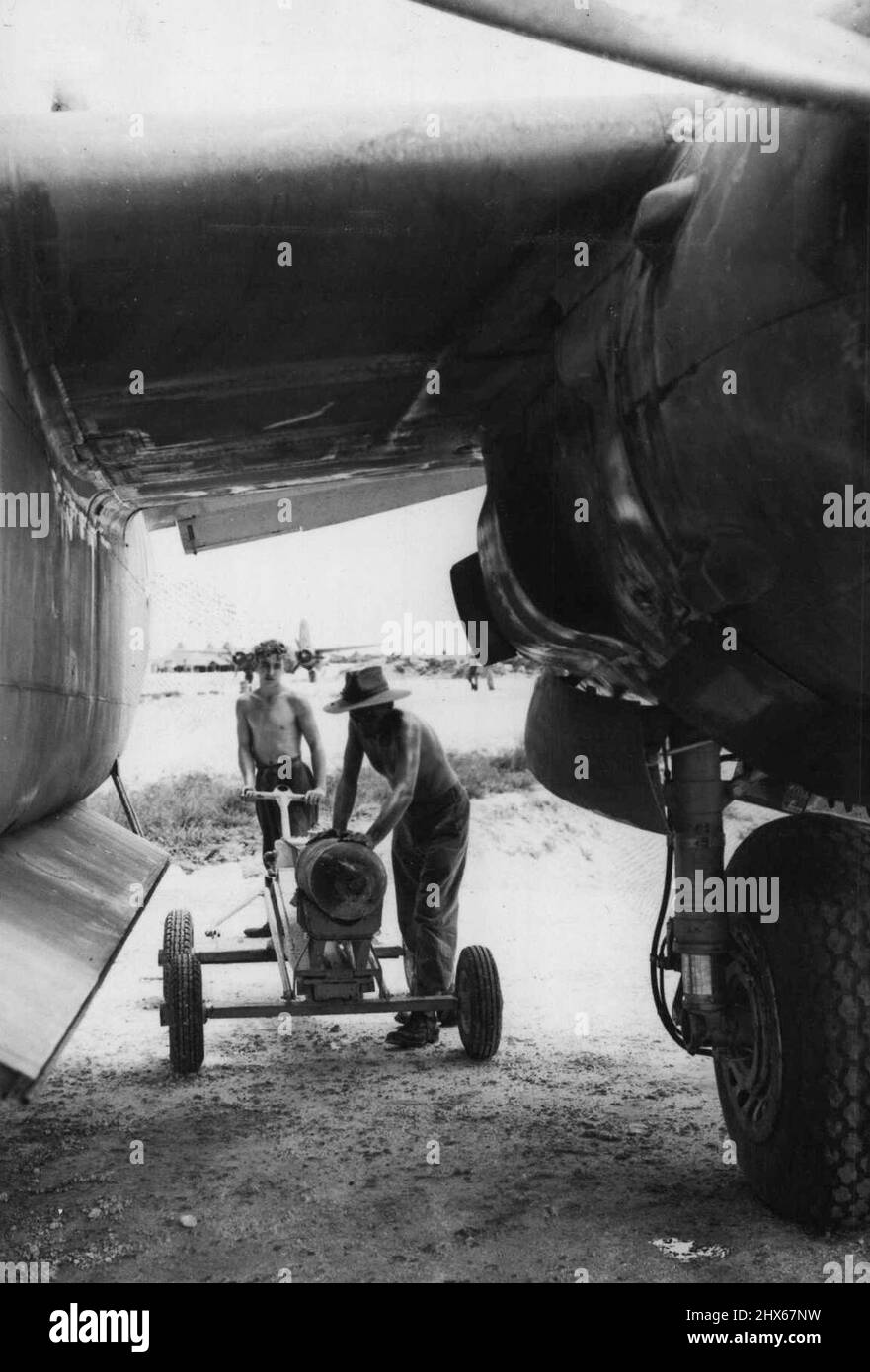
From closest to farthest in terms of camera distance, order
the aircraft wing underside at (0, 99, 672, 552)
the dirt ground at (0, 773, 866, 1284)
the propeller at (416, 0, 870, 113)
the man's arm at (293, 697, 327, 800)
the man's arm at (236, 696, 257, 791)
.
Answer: the propeller at (416, 0, 870, 113), the aircraft wing underside at (0, 99, 672, 552), the dirt ground at (0, 773, 866, 1284), the man's arm at (293, 697, 327, 800), the man's arm at (236, 696, 257, 791)

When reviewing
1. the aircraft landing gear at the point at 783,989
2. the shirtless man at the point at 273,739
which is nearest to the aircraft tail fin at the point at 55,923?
the aircraft landing gear at the point at 783,989

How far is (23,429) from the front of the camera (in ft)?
10.5

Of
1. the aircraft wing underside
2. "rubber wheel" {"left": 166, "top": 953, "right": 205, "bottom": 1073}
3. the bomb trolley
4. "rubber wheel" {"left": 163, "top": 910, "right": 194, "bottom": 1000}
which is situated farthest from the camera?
"rubber wheel" {"left": 163, "top": 910, "right": 194, "bottom": 1000}

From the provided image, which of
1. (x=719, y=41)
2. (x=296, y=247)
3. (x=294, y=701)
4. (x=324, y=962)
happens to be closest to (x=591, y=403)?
(x=296, y=247)

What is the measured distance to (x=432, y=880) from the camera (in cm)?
623

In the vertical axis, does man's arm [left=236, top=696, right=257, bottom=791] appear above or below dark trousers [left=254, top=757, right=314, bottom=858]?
above

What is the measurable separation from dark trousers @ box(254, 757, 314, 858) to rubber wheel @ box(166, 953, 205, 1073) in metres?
2.17

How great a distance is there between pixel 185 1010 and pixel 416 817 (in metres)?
1.52

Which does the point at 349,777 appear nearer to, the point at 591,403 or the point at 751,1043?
the point at 751,1043

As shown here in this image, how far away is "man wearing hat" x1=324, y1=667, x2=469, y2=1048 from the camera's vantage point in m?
5.86

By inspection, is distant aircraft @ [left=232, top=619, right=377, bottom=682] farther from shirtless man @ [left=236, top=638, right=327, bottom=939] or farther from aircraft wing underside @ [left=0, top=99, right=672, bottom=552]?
aircraft wing underside @ [left=0, top=99, right=672, bottom=552]

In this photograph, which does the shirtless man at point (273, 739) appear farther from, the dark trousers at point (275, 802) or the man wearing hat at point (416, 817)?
the man wearing hat at point (416, 817)

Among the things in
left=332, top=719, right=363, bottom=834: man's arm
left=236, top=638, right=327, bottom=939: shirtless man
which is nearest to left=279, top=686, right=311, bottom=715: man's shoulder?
left=236, top=638, right=327, bottom=939: shirtless man

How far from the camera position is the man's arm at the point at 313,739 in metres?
7.62
